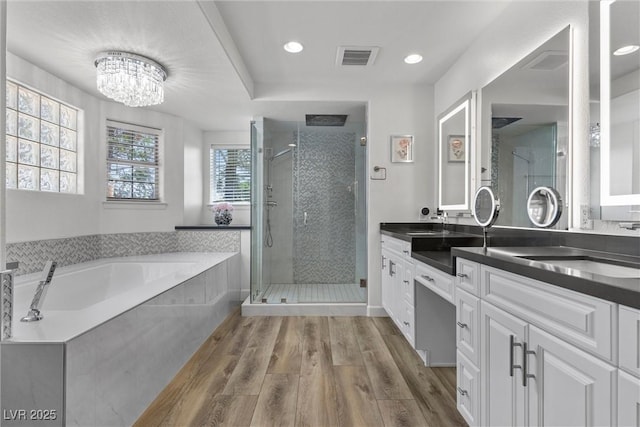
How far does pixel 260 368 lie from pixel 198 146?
3.24 metres

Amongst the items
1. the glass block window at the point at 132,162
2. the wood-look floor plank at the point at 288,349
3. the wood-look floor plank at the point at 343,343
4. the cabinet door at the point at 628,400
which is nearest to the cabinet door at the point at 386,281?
the wood-look floor plank at the point at 343,343

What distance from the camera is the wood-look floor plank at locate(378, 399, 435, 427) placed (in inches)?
64.9

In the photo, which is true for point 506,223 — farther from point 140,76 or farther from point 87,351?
point 140,76

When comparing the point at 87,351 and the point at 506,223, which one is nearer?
the point at 87,351

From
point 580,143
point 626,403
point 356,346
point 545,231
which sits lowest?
point 356,346

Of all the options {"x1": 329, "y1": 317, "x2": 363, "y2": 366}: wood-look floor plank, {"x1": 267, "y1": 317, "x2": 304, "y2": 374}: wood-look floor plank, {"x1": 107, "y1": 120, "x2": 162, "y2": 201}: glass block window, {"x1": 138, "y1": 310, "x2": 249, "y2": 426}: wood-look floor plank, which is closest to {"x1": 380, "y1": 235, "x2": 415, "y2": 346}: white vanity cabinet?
{"x1": 329, "y1": 317, "x2": 363, "y2": 366}: wood-look floor plank

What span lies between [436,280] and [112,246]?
334 centimetres

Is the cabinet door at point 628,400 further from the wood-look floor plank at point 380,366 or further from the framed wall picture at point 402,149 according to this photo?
the framed wall picture at point 402,149

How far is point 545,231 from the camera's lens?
178 cm

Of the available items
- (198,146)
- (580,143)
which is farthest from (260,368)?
(198,146)

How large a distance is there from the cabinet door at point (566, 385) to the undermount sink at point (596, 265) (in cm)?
28

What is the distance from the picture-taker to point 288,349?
8.38ft

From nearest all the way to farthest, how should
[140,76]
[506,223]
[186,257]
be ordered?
1. [506,223]
2. [140,76]
3. [186,257]

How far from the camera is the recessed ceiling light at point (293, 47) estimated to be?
2619 millimetres
